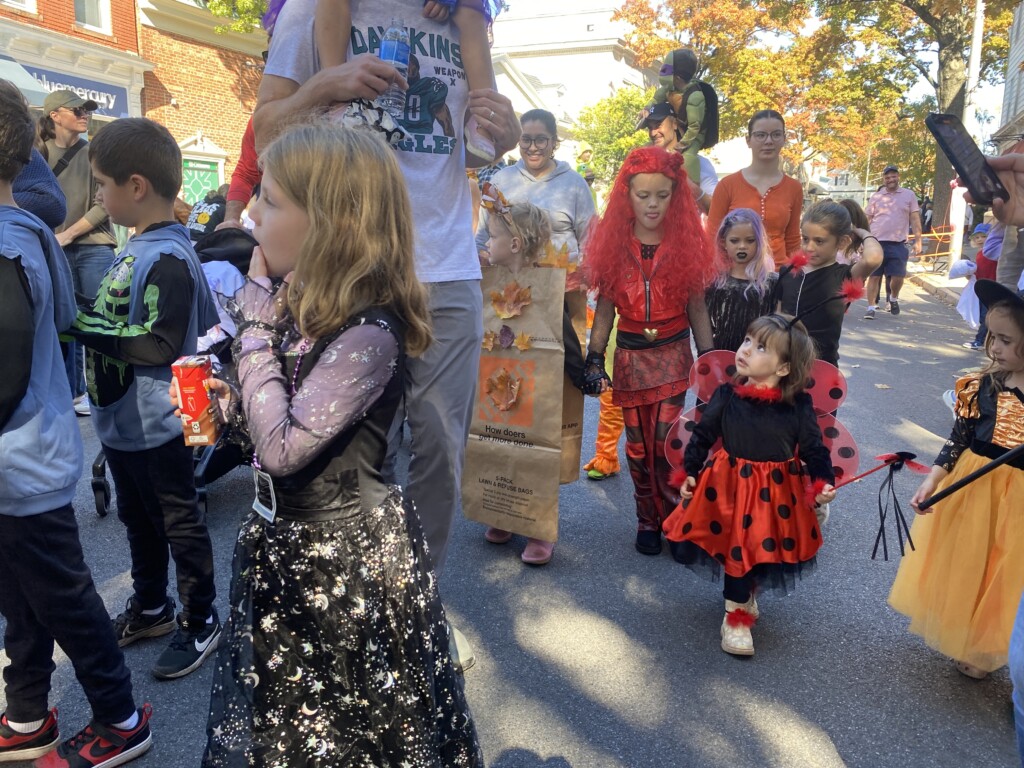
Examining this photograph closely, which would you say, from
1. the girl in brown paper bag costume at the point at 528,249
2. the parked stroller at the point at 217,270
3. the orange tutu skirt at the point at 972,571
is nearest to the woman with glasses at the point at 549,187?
the girl in brown paper bag costume at the point at 528,249

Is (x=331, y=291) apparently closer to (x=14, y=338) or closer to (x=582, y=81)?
(x=14, y=338)

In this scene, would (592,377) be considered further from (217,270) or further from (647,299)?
(217,270)

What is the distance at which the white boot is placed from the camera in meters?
3.02

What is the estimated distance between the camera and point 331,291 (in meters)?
1.71

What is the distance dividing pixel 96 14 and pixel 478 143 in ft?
54.5

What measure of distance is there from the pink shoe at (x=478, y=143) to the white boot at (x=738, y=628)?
1.89m

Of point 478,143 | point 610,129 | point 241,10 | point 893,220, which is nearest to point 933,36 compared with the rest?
point 610,129

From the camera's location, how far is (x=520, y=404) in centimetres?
365

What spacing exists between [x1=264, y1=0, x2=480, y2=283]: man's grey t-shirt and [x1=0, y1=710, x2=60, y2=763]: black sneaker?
5.60 feet

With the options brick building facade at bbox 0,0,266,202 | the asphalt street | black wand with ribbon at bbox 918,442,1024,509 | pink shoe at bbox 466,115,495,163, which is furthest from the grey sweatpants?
brick building facade at bbox 0,0,266,202

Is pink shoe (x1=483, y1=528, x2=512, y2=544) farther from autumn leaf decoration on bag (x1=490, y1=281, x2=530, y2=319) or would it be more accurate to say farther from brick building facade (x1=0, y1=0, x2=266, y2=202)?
brick building facade (x1=0, y1=0, x2=266, y2=202)

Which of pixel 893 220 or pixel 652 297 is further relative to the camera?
pixel 893 220

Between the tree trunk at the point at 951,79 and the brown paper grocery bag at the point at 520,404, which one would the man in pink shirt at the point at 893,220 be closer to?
the tree trunk at the point at 951,79

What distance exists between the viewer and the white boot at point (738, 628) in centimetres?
302
